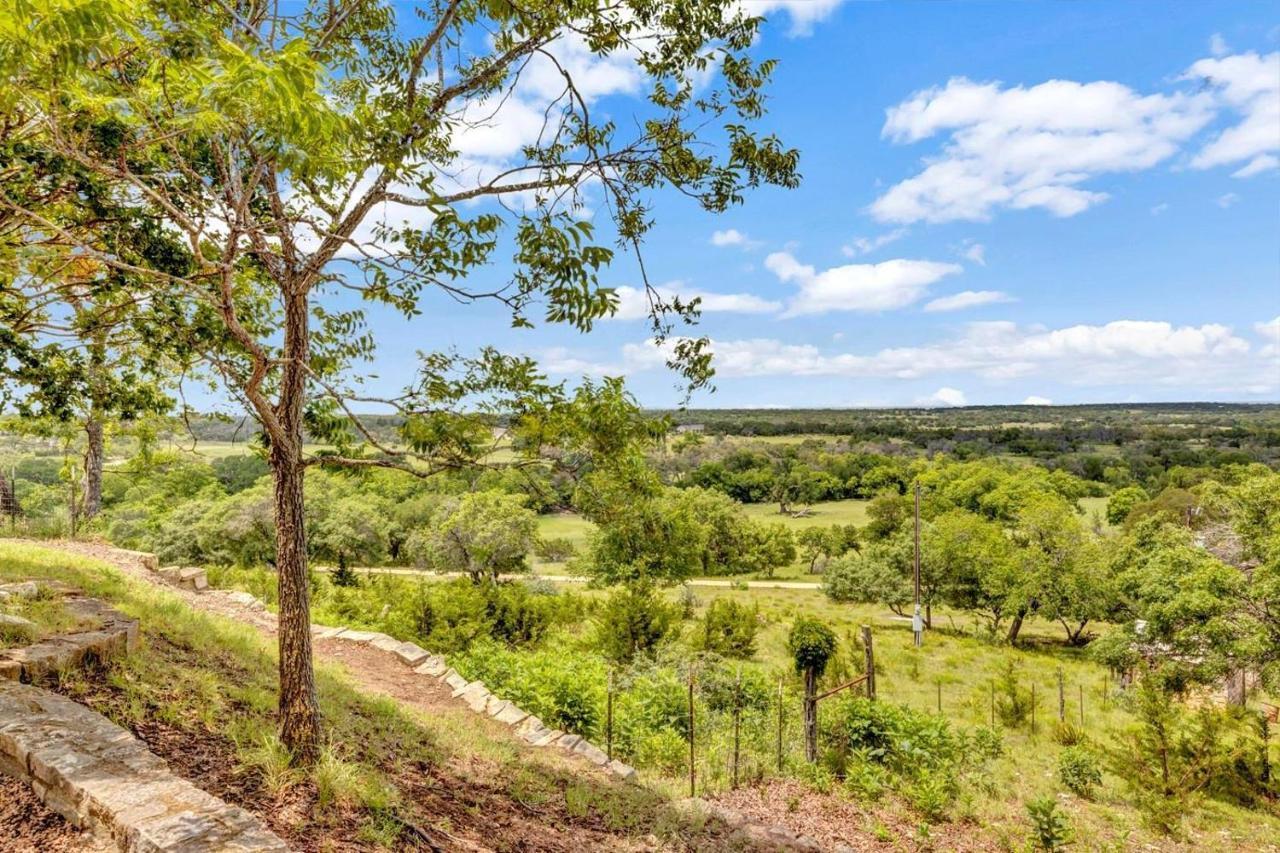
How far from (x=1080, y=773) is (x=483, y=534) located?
2069 centimetres

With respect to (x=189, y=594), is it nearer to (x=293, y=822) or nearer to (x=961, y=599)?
(x=293, y=822)

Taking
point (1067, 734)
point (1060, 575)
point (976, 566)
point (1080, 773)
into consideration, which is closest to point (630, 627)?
point (1080, 773)

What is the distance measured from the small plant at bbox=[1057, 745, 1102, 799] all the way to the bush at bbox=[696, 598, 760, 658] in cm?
1011

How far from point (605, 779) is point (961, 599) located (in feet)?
87.2

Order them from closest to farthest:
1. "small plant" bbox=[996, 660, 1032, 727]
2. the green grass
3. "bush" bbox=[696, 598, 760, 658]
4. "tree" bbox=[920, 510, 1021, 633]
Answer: the green grass < "small plant" bbox=[996, 660, 1032, 727] < "bush" bbox=[696, 598, 760, 658] < "tree" bbox=[920, 510, 1021, 633]

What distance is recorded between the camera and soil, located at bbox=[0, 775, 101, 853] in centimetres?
261

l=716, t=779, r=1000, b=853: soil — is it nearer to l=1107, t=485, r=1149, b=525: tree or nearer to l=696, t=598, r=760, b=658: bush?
l=696, t=598, r=760, b=658: bush

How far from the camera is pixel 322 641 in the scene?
10.1 meters

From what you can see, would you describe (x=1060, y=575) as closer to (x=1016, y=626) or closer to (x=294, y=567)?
(x=1016, y=626)

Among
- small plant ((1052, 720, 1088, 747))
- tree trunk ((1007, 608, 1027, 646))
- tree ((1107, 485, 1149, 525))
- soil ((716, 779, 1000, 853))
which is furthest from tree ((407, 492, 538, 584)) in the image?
tree ((1107, 485, 1149, 525))

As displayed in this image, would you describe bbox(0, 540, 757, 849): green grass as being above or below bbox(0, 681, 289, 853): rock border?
below

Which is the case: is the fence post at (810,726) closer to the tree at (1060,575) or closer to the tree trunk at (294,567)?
the tree trunk at (294,567)

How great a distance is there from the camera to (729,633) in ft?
64.8

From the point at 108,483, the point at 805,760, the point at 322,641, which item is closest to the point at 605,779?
the point at 805,760
